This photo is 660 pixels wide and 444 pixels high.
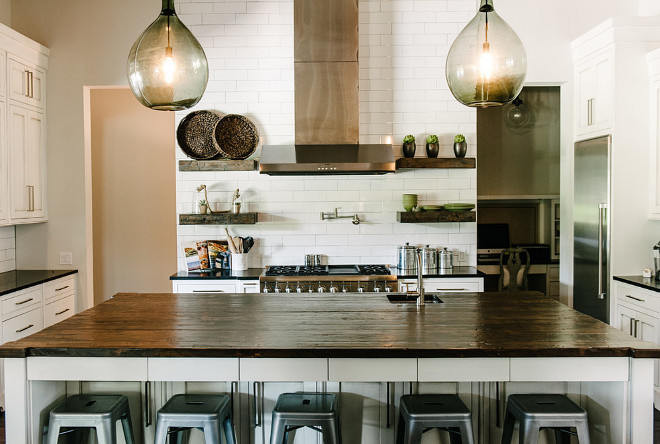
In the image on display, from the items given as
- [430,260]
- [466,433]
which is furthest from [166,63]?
[430,260]

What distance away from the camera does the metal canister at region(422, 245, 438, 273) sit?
5500mm

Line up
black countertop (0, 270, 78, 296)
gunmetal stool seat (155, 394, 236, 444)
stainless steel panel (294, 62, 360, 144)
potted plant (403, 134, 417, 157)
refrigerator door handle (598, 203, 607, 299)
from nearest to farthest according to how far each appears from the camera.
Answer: gunmetal stool seat (155, 394, 236, 444)
black countertop (0, 270, 78, 296)
refrigerator door handle (598, 203, 607, 299)
stainless steel panel (294, 62, 360, 144)
potted plant (403, 134, 417, 157)

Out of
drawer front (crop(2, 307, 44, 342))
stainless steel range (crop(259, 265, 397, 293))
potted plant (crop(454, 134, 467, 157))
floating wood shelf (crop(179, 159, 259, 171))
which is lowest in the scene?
drawer front (crop(2, 307, 44, 342))

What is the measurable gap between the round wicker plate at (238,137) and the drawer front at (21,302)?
2047 mm

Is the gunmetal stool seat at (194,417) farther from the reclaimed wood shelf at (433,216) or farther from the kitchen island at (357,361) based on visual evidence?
the reclaimed wood shelf at (433,216)

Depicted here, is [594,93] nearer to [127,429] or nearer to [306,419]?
[306,419]

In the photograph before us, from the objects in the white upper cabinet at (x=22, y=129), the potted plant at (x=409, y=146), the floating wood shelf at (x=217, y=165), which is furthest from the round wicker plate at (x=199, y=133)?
the potted plant at (x=409, y=146)

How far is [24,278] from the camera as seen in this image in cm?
516

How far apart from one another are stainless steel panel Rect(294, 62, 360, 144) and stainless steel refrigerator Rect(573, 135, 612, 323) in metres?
2.16

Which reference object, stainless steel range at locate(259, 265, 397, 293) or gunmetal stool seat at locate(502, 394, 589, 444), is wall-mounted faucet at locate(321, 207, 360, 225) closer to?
stainless steel range at locate(259, 265, 397, 293)

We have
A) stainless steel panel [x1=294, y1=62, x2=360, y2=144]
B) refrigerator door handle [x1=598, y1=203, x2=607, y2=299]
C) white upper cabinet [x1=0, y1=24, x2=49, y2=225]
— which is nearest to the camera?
white upper cabinet [x1=0, y1=24, x2=49, y2=225]

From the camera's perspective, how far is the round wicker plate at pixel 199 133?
5.62m

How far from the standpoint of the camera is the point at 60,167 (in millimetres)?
5793

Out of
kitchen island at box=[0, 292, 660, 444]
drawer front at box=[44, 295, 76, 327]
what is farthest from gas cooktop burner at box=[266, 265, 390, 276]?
kitchen island at box=[0, 292, 660, 444]
